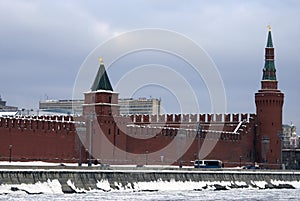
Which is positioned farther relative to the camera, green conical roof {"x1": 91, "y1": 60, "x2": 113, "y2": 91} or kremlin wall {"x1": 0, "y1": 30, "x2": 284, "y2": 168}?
green conical roof {"x1": 91, "y1": 60, "x2": 113, "y2": 91}

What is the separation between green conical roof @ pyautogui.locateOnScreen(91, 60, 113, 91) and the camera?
7144 cm

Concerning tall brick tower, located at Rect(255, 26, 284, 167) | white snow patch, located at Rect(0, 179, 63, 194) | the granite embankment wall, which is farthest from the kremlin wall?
white snow patch, located at Rect(0, 179, 63, 194)

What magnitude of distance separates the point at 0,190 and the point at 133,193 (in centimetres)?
888

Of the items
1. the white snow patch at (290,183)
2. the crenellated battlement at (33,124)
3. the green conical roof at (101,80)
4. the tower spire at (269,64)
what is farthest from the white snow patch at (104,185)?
the tower spire at (269,64)

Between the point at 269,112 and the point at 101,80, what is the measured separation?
22.5 meters

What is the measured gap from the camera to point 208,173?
63000mm

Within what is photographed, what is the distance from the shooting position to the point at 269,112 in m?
87.5

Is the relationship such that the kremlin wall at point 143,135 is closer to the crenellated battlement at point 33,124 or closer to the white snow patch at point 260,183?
the crenellated battlement at point 33,124

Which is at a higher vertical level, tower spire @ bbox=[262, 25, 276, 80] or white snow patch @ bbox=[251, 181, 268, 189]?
tower spire @ bbox=[262, 25, 276, 80]

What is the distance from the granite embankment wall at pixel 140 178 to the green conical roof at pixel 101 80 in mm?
12544

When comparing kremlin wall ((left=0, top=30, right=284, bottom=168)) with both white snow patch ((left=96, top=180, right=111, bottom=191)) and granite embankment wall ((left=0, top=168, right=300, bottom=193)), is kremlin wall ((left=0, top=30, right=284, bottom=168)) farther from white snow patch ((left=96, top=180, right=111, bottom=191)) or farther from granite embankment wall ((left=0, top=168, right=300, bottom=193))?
white snow patch ((left=96, top=180, right=111, bottom=191))

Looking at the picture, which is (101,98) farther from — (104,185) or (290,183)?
(104,185)

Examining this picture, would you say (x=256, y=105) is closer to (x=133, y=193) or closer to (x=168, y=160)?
(x=168, y=160)

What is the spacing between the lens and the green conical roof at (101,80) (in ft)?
234
